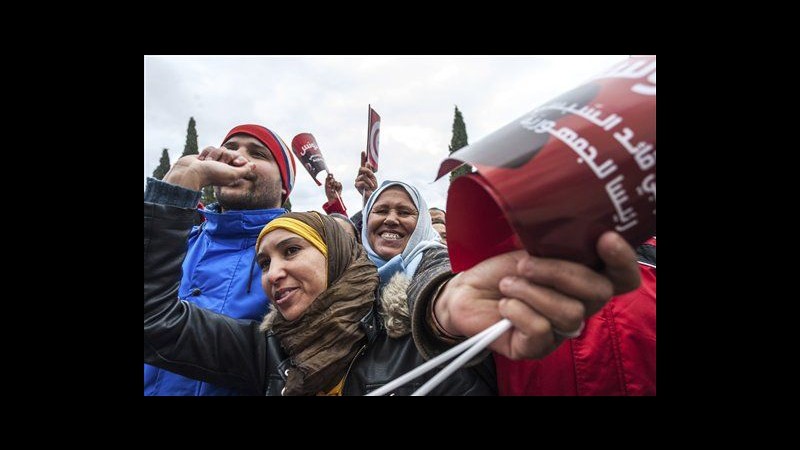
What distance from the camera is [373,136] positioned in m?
4.12

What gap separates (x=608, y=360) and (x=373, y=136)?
3330mm

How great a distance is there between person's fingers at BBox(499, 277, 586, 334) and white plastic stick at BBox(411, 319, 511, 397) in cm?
8

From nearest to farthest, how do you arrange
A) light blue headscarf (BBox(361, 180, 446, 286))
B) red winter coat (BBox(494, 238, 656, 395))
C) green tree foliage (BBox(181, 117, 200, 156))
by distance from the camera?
red winter coat (BBox(494, 238, 656, 395)), light blue headscarf (BBox(361, 180, 446, 286)), green tree foliage (BBox(181, 117, 200, 156))

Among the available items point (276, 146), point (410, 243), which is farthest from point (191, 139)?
point (410, 243)

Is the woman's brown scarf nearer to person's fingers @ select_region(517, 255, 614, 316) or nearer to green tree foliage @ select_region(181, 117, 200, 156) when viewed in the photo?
person's fingers @ select_region(517, 255, 614, 316)

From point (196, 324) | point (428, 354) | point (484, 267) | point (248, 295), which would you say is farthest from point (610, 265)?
point (248, 295)

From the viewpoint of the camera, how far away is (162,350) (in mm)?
1714

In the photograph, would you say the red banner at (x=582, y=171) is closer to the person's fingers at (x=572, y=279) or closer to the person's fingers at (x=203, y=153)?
the person's fingers at (x=572, y=279)

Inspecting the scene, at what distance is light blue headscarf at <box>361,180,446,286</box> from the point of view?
88.7 inches

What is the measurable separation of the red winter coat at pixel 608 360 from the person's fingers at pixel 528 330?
0.56m

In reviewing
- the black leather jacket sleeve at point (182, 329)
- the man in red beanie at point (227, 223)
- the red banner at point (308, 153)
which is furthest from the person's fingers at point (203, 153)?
the red banner at point (308, 153)

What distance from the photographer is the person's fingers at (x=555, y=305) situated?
0.81 meters

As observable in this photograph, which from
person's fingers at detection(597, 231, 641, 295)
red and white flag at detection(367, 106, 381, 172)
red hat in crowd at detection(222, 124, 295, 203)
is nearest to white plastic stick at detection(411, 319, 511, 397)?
person's fingers at detection(597, 231, 641, 295)

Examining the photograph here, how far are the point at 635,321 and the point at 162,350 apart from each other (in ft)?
6.68
